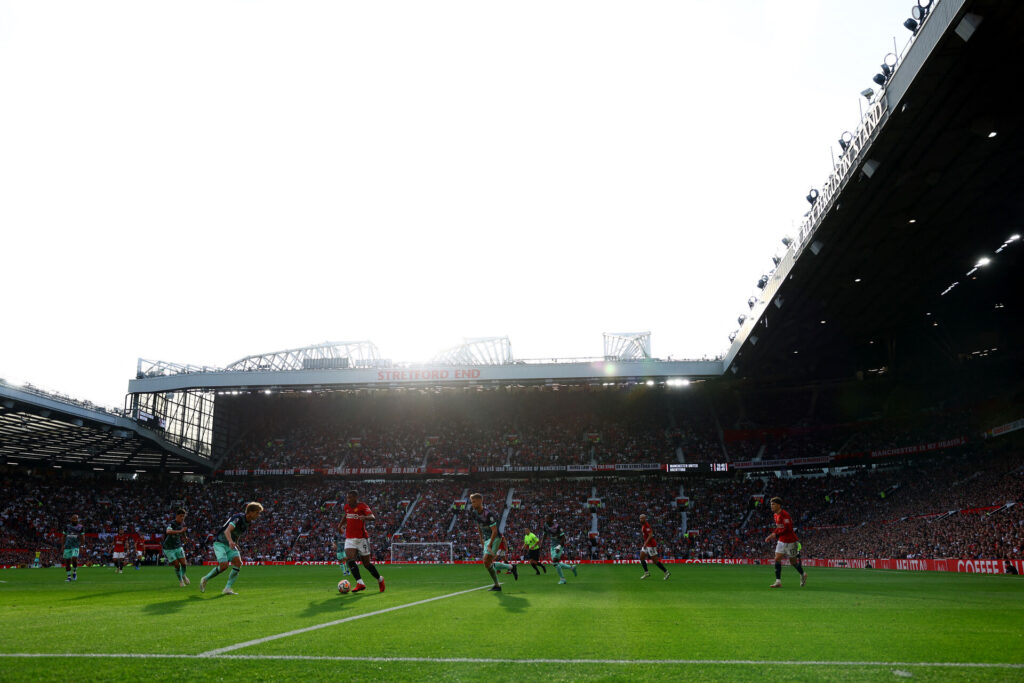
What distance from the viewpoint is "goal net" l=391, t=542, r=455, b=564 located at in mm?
50469

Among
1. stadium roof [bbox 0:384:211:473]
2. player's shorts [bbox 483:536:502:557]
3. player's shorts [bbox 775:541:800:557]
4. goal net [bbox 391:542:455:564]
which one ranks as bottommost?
goal net [bbox 391:542:455:564]

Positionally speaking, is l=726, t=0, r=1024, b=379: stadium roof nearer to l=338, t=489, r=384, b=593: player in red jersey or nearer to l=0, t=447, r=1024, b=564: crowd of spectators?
l=0, t=447, r=1024, b=564: crowd of spectators

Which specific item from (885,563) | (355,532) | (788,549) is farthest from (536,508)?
(355,532)

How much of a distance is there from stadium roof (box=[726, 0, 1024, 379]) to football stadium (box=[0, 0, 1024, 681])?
0.14 m

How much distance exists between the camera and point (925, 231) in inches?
1173

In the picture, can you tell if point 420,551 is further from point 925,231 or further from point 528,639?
point 528,639

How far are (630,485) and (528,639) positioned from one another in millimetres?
53548

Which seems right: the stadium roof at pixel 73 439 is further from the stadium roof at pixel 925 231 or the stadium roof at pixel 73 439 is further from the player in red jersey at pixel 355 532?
the stadium roof at pixel 925 231

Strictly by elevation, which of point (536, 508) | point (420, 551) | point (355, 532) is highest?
point (536, 508)

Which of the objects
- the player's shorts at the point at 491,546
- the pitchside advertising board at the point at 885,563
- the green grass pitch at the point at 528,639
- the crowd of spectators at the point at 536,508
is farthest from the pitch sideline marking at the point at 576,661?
the crowd of spectators at the point at 536,508

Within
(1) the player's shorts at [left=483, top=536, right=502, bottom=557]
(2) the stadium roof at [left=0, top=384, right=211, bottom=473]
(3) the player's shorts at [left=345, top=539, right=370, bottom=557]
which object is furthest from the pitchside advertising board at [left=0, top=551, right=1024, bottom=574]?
(3) the player's shorts at [left=345, top=539, right=370, bottom=557]

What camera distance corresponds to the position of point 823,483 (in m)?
55.3

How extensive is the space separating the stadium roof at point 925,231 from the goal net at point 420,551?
24673 mm

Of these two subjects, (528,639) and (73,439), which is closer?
(528,639)
